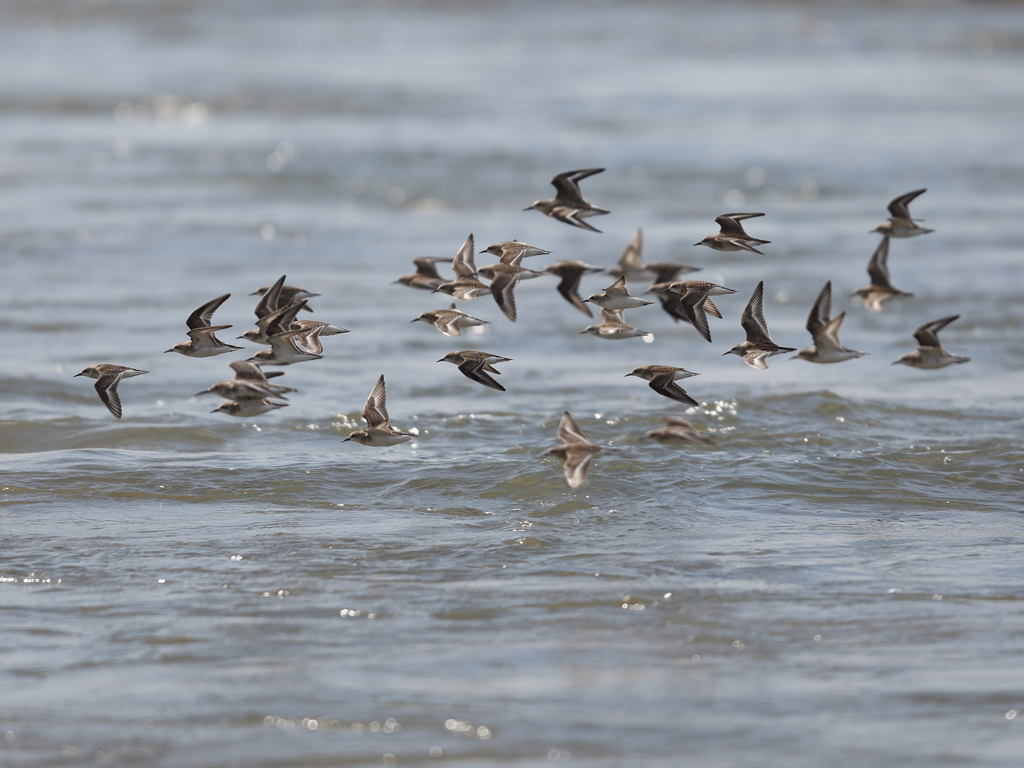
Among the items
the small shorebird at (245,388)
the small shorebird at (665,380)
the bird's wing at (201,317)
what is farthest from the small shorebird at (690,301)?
the bird's wing at (201,317)

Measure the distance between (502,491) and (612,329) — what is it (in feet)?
4.81

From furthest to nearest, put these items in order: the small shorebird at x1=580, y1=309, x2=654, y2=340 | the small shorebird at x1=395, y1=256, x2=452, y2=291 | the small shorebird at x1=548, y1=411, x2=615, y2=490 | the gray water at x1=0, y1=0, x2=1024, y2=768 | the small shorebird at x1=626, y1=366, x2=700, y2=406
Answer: the small shorebird at x1=395, y1=256, x2=452, y2=291 < the small shorebird at x1=580, y1=309, x2=654, y2=340 < the small shorebird at x1=626, y1=366, x2=700, y2=406 < the small shorebird at x1=548, y1=411, x2=615, y2=490 < the gray water at x1=0, y1=0, x2=1024, y2=768

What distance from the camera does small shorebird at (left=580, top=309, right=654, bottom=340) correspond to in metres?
9.27

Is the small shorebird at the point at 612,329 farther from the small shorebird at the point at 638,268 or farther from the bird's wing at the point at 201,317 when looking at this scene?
the bird's wing at the point at 201,317

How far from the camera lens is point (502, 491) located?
9758mm

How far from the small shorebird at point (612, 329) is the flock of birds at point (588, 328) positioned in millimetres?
10

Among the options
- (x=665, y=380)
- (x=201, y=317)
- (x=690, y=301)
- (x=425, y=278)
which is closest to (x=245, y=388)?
(x=201, y=317)

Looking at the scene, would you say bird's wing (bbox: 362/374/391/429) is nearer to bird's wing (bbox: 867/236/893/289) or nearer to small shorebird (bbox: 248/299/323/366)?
small shorebird (bbox: 248/299/323/366)

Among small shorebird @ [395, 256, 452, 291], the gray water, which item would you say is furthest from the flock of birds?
the gray water

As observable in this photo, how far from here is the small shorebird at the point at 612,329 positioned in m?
9.27

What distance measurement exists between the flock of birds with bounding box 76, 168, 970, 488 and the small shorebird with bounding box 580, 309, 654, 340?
1 cm

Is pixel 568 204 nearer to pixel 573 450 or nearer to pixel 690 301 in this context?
pixel 690 301

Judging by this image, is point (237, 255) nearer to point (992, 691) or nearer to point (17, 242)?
point (17, 242)

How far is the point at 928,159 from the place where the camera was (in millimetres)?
25062
